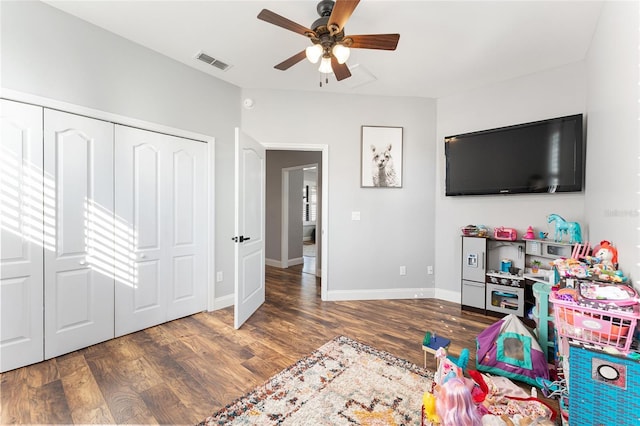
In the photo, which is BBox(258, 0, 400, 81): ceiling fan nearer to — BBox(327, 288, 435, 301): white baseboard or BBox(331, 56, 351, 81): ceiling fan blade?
BBox(331, 56, 351, 81): ceiling fan blade

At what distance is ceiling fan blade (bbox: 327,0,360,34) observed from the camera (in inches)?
62.3

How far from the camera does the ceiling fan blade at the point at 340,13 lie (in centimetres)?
158

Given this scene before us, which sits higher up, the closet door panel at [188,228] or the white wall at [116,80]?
the white wall at [116,80]

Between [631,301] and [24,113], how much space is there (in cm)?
384

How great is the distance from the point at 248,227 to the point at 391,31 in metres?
2.36

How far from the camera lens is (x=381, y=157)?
3.74 metres

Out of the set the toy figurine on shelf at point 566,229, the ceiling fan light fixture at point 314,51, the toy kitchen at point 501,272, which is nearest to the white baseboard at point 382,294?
the toy kitchen at point 501,272

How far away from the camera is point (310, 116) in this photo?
3.66 meters

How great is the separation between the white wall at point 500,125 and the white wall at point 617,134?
482 millimetres

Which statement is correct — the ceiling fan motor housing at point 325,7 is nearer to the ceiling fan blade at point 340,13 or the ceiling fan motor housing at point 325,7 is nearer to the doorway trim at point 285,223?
the ceiling fan blade at point 340,13

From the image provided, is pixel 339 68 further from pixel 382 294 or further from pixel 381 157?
→ pixel 382 294

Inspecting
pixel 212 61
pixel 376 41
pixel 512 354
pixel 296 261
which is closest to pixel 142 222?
pixel 212 61

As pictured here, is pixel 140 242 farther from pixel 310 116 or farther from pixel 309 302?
pixel 310 116

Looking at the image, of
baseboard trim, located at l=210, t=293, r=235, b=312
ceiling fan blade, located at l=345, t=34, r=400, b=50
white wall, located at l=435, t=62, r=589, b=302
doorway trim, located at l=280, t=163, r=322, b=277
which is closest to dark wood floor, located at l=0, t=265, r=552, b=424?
baseboard trim, located at l=210, t=293, r=235, b=312
